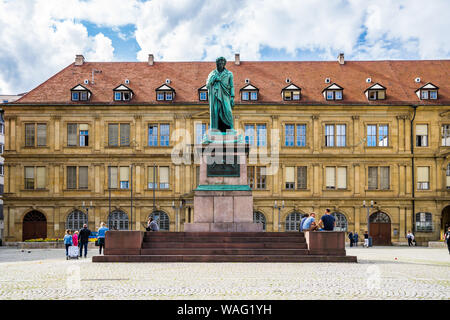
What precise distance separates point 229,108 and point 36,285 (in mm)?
12328

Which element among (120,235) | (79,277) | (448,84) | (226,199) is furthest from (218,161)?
(448,84)

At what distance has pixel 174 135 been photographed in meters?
53.0

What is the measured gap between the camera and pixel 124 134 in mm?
53219

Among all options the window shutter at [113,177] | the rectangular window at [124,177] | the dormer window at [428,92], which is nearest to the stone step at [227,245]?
the rectangular window at [124,177]

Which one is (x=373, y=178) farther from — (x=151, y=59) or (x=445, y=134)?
(x=151, y=59)

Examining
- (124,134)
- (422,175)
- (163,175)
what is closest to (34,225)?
(124,134)

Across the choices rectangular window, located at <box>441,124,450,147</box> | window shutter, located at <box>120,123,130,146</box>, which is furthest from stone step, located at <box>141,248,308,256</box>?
rectangular window, located at <box>441,124,450,147</box>

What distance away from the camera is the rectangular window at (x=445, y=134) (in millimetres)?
52500

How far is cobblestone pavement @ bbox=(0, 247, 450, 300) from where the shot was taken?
38.6ft

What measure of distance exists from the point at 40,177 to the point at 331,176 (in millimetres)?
26040

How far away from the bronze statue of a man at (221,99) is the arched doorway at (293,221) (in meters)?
29.8

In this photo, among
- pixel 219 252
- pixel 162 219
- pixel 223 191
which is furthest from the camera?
pixel 162 219

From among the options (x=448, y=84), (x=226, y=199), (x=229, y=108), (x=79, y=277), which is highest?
(x=448, y=84)

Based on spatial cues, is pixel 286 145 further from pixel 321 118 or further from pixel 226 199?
pixel 226 199
